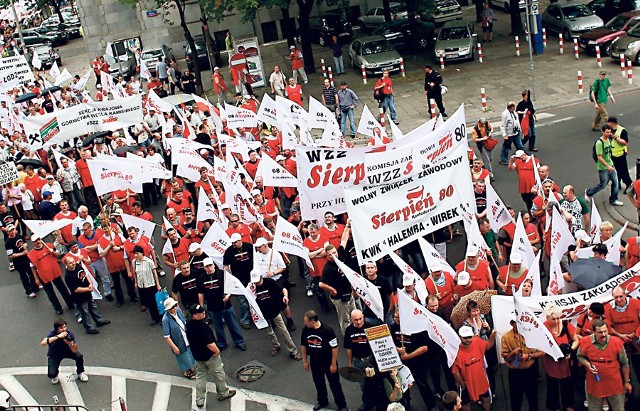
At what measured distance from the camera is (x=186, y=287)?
12711mm

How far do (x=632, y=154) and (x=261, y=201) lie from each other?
909 centimetres

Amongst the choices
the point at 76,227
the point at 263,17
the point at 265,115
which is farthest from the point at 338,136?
the point at 263,17

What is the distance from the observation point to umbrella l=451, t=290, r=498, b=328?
33.3 feet

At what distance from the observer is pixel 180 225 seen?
1504 cm

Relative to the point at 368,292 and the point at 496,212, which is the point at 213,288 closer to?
the point at 368,292

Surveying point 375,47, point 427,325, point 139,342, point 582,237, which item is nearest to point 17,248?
point 139,342

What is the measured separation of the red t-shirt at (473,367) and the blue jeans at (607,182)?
7.43m

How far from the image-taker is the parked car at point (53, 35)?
57312 mm

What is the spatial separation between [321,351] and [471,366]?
2.02 m

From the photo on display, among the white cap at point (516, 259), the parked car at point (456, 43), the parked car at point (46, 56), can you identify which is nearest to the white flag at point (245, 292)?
the white cap at point (516, 259)

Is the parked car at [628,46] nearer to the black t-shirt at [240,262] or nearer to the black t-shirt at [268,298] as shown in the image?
the black t-shirt at [240,262]

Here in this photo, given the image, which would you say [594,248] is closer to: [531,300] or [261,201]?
[531,300]

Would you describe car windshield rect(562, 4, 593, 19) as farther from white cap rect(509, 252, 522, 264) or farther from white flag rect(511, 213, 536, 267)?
white cap rect(509, 252, 522, 264)

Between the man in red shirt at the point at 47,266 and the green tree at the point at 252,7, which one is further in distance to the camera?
the green tree at the point at 252,7
